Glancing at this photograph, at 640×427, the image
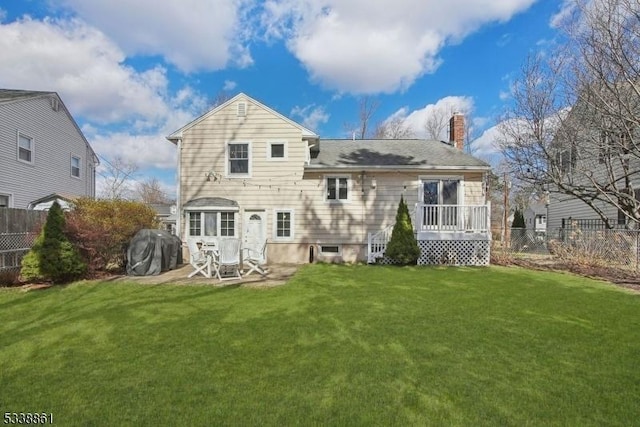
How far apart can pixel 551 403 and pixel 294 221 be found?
10.9 m

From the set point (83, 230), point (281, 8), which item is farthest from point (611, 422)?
point (281, 8)

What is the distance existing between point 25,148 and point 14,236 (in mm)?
8366

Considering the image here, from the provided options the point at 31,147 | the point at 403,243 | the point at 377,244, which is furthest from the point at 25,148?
the point at 403,243

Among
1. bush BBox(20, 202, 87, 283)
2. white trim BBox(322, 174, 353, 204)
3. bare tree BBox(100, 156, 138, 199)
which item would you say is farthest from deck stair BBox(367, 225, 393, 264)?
bare tree BBox(100, 156, 138, 199)

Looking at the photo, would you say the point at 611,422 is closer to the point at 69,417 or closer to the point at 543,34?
the point at 69,417

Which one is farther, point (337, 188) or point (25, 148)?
point (25, 148)

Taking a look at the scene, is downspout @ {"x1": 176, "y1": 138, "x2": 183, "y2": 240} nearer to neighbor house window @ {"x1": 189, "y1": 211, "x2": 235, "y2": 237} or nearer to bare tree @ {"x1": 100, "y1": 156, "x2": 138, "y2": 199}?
neighbor house window @ {"x1": 189, "y1": 211, "x2": 235, "y2": 237}

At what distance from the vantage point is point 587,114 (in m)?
11.5

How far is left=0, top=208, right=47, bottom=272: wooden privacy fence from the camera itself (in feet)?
28.4

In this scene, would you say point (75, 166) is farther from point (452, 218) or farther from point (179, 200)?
point (452, 218)

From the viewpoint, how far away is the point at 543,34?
1201cm

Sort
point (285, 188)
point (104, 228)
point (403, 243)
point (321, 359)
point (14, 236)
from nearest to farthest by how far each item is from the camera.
Result: point (321, 359) < point (14, 236) < point (104, 228) < point (403, 243) < point (285, 188)

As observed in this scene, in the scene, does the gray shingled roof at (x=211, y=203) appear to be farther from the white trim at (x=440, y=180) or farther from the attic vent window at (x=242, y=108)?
Result: the white trim at (x=440, y=180)

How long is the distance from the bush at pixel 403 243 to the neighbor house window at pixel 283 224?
374 centimetres
